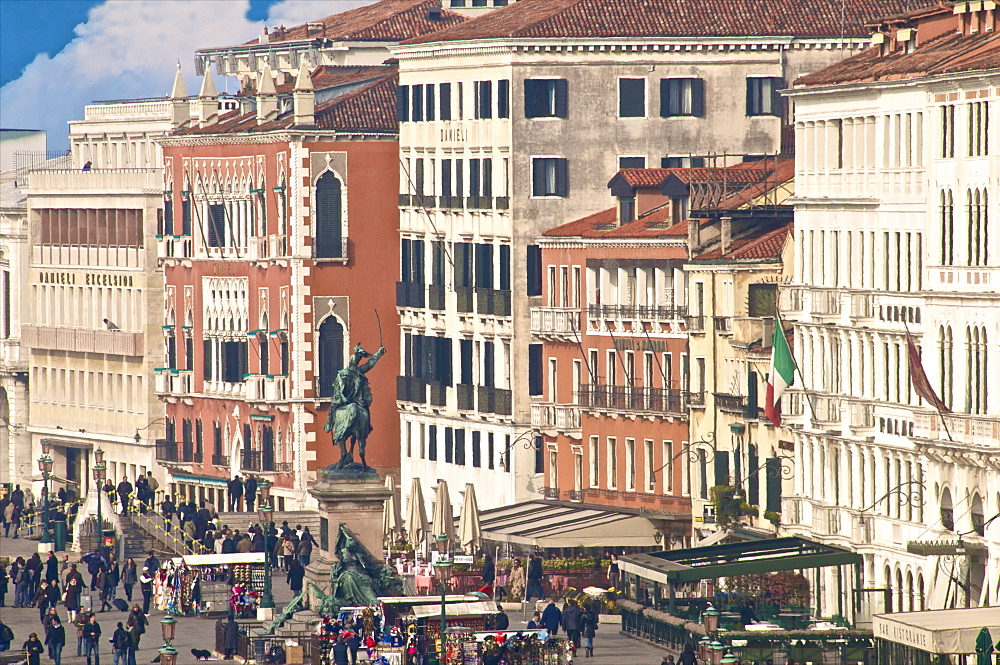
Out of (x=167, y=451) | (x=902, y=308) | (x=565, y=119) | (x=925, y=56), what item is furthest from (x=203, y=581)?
(x=167, y=451)

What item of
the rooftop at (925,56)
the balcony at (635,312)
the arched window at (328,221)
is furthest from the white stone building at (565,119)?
the rooftop at (925,56)

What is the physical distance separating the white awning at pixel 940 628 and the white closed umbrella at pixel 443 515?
122 ft

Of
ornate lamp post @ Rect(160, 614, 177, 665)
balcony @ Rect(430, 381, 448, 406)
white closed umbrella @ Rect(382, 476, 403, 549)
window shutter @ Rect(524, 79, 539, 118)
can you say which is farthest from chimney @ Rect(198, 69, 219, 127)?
ornate lamp post @ Rect(160, 614, 177, 665)

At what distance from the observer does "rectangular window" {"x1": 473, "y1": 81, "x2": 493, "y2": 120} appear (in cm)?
13750

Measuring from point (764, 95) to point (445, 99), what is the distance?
1172 centimetres

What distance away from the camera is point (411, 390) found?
14488 cm

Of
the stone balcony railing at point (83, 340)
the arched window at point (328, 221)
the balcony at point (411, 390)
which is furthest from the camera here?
the stone balcony railing at point (83, 340)

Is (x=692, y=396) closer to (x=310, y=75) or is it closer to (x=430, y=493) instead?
(x=430, y=493)

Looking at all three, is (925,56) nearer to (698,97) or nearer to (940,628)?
(940,628)

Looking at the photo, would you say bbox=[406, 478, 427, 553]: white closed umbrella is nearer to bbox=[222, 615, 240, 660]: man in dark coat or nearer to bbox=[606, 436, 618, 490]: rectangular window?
bbox=[606, 436, 618, 490]: rectangular window

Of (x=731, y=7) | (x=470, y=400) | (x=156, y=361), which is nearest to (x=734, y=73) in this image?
(x=731, y=7)

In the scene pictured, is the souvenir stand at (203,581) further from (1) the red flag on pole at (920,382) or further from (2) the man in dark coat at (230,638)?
(1) the red flag on pole at (920,382)

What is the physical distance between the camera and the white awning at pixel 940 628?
83750mm

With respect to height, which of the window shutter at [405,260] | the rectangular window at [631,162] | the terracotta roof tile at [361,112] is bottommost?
the window shutter at [405,260]
